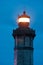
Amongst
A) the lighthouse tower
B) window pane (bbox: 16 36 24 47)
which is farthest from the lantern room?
window pane (bbox: 16 36 24 47)

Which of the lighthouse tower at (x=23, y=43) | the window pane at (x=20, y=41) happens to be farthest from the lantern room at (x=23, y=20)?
the window pane at (x=20, y=41)

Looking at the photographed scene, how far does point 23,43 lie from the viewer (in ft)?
94.4

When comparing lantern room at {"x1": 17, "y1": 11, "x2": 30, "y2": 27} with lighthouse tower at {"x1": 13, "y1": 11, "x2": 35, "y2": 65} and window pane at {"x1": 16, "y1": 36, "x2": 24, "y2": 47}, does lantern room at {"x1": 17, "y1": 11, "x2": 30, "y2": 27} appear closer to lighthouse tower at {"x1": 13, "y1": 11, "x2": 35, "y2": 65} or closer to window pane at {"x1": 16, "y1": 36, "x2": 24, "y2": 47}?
lighthouse tower at {"x1": 13, "y1": 11, "x2": 35, "y2": 65}

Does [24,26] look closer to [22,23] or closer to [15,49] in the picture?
[22,23]

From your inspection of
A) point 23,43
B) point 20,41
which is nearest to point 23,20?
point 20,41

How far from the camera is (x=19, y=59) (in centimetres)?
2828

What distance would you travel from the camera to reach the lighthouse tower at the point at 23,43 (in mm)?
28281

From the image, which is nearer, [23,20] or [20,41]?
[20,41]

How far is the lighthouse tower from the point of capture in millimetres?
28281

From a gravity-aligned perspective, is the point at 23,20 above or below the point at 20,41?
above

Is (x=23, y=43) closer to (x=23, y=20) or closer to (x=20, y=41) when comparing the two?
(x=20, y=41)

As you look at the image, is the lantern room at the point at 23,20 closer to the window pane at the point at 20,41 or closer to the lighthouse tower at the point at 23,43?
the lighthouse tower at the point at 23,43

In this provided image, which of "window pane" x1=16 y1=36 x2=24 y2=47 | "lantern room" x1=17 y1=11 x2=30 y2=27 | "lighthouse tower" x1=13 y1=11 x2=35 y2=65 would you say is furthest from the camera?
"lantern room" x1=17 y1=11 x2=30 y2=27

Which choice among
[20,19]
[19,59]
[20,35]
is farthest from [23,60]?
[20,19]
